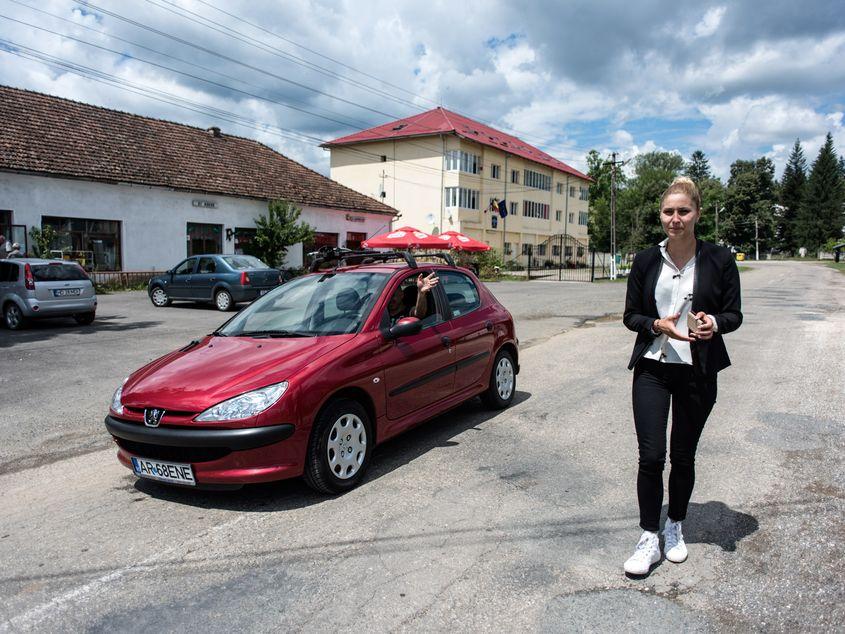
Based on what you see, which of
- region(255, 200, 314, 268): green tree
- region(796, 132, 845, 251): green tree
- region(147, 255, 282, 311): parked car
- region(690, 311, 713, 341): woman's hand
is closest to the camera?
region(690, 311, 713, 341): woman's hand

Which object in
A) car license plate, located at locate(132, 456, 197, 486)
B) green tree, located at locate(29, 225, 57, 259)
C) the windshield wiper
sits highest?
green tree, located at locate(29, 225, 57, 259)

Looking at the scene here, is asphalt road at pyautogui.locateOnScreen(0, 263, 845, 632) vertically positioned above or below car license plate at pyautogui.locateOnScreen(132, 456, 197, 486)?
below

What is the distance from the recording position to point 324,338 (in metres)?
4.65

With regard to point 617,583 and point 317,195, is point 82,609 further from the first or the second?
point 317,195

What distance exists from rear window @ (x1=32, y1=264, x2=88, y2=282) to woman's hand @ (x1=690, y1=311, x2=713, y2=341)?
13.5 m

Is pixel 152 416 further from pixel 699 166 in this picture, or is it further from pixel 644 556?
pixel 699 166

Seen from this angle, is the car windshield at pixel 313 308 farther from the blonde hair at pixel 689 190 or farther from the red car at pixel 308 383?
the blonde hair at pixel 689 190

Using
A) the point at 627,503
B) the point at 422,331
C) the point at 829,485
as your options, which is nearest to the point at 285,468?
the point at 422,331

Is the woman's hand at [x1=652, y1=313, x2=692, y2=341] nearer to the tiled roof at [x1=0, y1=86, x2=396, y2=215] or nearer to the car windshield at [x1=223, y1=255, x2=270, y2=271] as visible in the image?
the car windshield at [x1=223, y1=255, x2=270, y2=271]

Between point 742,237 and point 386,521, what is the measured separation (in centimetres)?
11024

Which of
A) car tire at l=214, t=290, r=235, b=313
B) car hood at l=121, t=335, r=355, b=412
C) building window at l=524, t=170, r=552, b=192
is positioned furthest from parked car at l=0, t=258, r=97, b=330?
building window at l=524, t=170, r=552, b=192

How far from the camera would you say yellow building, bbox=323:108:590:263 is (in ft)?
158

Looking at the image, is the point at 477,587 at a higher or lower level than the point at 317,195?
lower

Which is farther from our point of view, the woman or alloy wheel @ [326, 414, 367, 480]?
alloy wheel @ [326, 414, 367, 480]
